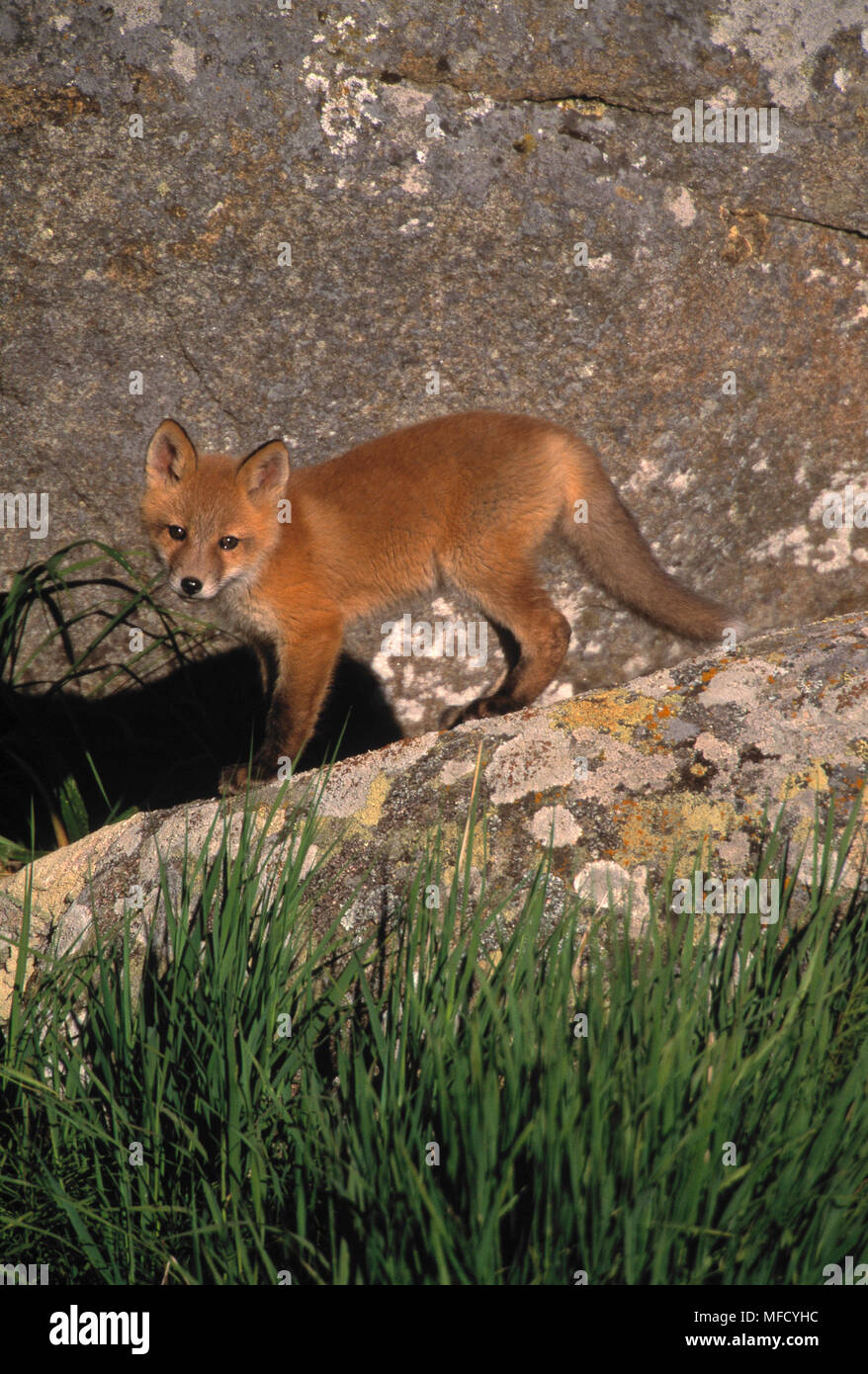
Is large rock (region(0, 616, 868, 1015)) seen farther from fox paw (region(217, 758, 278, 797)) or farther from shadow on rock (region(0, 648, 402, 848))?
shadow on rock (region(0, 648, 402, 848))

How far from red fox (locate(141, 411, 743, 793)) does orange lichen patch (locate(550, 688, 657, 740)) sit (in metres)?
1.28

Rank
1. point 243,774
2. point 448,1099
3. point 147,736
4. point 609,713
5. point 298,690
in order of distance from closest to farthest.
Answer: point 448,1099
point 609,713
point 243,774
point 298,690
point 147,736

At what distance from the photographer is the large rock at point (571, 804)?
2258mm

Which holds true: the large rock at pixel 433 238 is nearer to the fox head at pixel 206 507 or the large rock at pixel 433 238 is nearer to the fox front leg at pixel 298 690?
the fox head at pixel 206 507

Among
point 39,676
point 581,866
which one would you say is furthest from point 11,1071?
point 39,676

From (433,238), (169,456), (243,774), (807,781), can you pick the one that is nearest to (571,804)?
(807,781)

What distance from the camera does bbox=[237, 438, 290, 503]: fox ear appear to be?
350cm

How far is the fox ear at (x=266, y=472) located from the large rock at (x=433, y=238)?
20 centimetres

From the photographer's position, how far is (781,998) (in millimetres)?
1805

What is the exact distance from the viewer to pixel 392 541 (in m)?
3.98

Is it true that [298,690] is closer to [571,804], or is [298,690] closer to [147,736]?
[147,736]

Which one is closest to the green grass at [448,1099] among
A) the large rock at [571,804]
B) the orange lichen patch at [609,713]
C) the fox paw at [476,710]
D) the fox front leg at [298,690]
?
the large rock at [571,804]

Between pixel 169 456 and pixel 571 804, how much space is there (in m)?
2.03

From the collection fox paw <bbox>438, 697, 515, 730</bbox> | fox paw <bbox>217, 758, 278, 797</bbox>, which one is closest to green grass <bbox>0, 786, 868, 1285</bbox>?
fox paw <bbox>217, 758, 278, 797</bbox>
